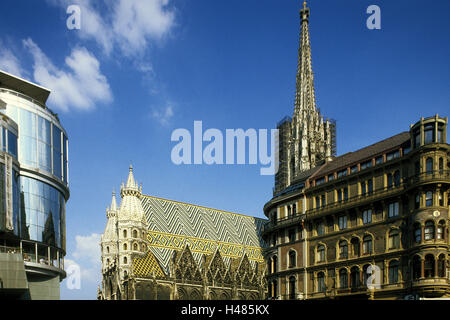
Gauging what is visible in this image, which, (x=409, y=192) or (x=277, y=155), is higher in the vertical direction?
(x=277, y=155)

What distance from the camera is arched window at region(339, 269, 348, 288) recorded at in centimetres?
5738

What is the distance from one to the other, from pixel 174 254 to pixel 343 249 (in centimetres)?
6852

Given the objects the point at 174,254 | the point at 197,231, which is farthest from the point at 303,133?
the point at 174,254

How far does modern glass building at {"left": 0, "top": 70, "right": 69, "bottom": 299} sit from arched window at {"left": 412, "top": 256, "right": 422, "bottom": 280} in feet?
123

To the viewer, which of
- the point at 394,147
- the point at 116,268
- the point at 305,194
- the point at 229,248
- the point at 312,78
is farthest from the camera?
the point at 312,78

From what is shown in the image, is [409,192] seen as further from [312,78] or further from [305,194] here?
[312,78]

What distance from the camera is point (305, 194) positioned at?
63.9m

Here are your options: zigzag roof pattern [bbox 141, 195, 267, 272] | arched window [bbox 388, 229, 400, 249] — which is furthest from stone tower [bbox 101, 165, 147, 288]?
arched window [bbox 388, 229, 400, 249]

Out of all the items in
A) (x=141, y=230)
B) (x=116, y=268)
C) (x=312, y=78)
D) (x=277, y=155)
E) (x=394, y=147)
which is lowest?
(x=116, y=268)

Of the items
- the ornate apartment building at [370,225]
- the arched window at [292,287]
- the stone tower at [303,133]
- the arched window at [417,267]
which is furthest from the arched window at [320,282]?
the stone tower at [303,133]

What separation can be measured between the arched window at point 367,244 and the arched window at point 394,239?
2275 millimetres
